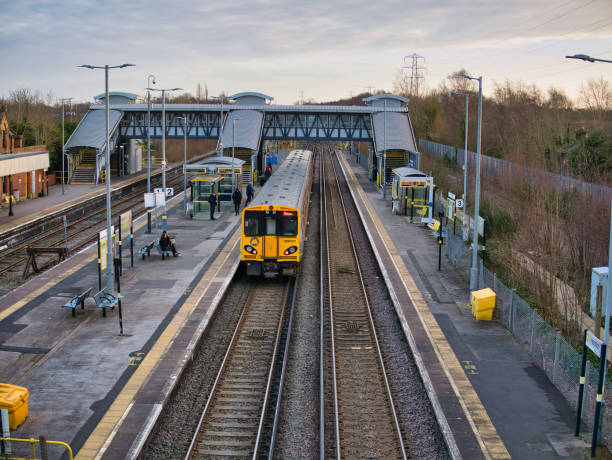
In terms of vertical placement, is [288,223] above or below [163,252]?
above

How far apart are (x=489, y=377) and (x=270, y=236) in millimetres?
10970

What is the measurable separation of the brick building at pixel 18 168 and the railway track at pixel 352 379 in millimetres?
24225

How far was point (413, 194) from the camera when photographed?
40719 mm

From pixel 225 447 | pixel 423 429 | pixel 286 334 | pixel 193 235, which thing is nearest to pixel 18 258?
pixel 193 235

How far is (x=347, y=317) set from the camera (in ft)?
70.7

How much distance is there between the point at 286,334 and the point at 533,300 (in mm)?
8127

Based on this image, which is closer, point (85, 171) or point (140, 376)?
point (140, 376)

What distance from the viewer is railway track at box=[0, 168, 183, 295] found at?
86.8 ft

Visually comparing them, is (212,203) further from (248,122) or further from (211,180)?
(248,122)

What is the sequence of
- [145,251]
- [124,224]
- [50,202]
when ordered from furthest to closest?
[50,202]
[145,251]
[124,224]

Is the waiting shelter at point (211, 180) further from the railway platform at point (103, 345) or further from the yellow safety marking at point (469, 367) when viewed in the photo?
the yellow safety marking at point (469, 367)

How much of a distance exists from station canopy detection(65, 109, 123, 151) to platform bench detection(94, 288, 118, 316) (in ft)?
131

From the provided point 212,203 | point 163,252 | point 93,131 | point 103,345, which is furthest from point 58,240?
point 93,131

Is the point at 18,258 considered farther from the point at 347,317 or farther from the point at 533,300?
the point at 533,300
